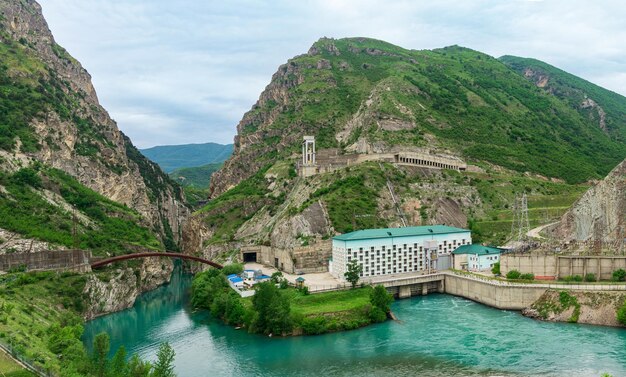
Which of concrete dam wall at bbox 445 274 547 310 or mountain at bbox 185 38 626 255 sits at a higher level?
mountain at bbox 185 38 626 255

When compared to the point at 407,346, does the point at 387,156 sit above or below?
above

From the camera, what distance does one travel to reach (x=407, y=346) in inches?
2403

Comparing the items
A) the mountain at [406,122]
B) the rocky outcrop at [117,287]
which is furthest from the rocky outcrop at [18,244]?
the mountain at [406,122]

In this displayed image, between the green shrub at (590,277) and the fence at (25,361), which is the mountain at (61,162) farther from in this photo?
the green shrub at (590,277)

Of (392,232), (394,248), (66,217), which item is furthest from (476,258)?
(66,217)

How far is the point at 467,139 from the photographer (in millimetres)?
145875

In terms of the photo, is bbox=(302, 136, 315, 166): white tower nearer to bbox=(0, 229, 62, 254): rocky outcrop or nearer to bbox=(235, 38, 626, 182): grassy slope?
bbox=(235, 38, 626, 182): grassy slope

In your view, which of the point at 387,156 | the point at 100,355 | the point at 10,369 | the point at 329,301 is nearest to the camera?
the point at 10,369

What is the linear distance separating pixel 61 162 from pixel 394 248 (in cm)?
7622

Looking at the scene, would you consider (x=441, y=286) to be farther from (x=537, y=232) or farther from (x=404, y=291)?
(x=537, y=232)

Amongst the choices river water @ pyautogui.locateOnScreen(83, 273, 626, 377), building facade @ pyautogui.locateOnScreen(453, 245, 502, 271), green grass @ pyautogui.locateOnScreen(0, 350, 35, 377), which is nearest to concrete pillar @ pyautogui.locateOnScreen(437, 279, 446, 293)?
building facade @ pyautogui.locateOnScreen(453, 245, 502, 271)

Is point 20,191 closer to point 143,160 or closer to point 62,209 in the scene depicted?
point 62,209

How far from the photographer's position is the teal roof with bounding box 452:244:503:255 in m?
89.9

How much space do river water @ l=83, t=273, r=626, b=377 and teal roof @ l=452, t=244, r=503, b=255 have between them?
1225 cm
